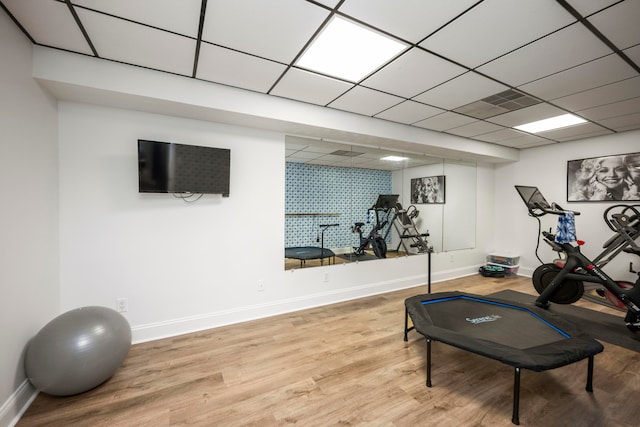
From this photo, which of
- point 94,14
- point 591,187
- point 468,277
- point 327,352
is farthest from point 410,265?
point 94,14

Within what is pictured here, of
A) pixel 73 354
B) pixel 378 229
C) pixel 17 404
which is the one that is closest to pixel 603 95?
pixel 378 229

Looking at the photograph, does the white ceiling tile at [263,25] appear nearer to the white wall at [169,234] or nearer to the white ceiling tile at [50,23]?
the white ceiling tile at [50,23]

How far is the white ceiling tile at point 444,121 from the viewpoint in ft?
11.4

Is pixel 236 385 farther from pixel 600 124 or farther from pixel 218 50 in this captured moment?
pixel 600 124

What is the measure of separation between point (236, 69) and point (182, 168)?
1124 mm

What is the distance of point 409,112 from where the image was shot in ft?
11.0

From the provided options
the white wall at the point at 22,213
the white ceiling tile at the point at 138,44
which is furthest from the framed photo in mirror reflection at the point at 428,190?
the white wall at the point at 22,213

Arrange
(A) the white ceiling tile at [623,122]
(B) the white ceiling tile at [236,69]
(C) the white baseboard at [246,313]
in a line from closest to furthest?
1. (B) the white ceiling tile at [236,69]
2. (C) the white baseboard at [246,313]
3. (A) the white ceiling tile at [623,122]

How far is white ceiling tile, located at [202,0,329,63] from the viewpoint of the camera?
1.60 m

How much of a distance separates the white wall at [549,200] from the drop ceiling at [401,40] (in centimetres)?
162

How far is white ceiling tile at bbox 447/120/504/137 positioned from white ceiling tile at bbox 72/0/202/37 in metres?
3.60

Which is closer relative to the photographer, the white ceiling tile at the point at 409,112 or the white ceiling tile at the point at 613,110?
the white ceiling tile at the point at 613,110

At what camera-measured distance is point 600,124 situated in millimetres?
3730

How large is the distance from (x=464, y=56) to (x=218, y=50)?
6.37 ft
